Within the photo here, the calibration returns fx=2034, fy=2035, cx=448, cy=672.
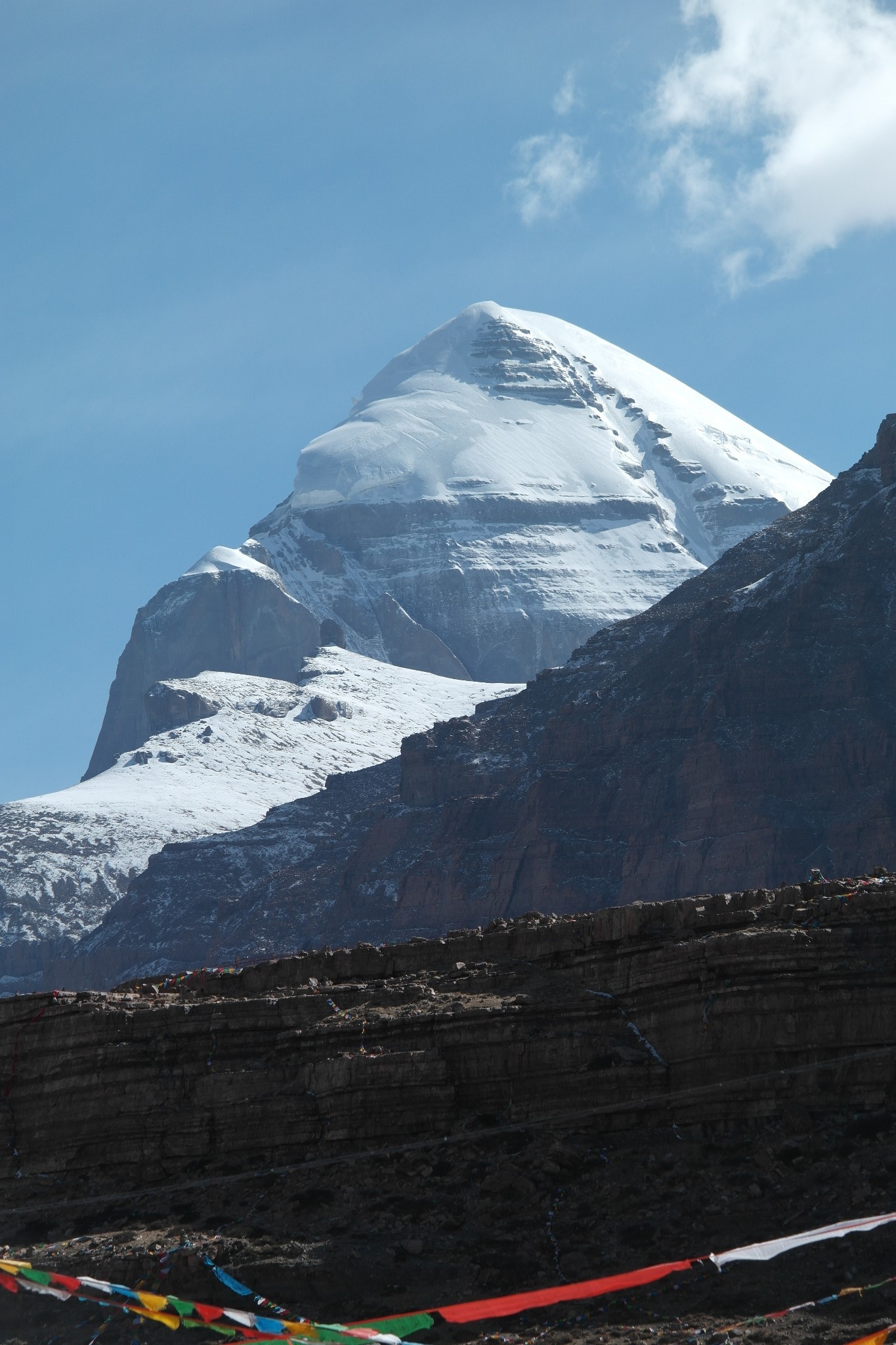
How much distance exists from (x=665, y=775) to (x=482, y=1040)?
12594cm

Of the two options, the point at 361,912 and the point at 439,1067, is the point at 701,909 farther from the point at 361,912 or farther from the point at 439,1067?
the point at 361,912

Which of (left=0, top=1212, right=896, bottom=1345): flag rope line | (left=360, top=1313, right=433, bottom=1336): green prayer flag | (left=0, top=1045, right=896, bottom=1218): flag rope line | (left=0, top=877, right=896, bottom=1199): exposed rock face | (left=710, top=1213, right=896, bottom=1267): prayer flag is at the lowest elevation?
(left=360, top=1313, right=433, bottom=1336): green prayer flag

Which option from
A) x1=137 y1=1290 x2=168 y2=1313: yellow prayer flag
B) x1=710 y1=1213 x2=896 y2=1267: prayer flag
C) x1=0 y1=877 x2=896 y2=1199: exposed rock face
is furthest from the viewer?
x1=0 y1=877 x2=896 y2=1199: exposed rock face

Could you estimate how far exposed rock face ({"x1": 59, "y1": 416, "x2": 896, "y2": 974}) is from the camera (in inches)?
5773

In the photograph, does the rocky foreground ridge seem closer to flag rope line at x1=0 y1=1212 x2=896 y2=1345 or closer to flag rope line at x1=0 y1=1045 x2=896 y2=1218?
flag rope line at x1=0 y1=1045 x2=896 y2=1218

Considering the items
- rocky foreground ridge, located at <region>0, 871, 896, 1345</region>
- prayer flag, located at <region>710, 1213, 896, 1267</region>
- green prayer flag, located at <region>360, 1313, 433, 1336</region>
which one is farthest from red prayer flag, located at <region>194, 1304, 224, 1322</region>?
prayer flag, located at <region>710, 1213, 896, 1267</region>

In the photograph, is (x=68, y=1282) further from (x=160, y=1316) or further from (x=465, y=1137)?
(x=465, y=1137)

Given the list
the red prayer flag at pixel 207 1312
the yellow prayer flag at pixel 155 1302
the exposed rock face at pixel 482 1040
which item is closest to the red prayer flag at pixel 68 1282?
the yellow prayer flag at pixel 155 1302

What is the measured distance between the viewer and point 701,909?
1441 inches

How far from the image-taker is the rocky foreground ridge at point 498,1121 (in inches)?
1152

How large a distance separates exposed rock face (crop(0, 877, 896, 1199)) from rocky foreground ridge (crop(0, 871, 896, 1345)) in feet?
0.16

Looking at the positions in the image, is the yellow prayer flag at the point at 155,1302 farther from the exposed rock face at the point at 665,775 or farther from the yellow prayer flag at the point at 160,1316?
the exposed rock face at the point at 665,775

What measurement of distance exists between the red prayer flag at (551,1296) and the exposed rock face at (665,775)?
360ft

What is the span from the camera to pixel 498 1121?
34094 mm
